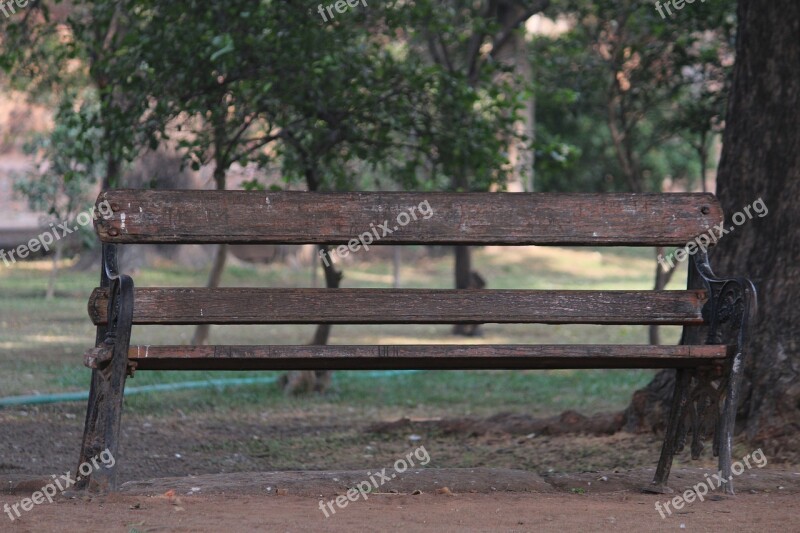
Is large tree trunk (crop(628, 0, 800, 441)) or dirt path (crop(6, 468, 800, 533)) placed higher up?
large tree trunk (crop(628, 0, 800, 441))

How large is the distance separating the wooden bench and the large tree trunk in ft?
3.28

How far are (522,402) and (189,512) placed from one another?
5214mm

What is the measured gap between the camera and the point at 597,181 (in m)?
27.5

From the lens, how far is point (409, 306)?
4.34 metres

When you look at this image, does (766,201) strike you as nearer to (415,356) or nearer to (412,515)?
(415,356)

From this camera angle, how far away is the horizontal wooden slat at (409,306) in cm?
423

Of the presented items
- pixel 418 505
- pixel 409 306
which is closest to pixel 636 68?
pixel 409 306

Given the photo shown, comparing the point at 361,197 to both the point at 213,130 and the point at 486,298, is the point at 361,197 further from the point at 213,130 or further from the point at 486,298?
the point at 213,130

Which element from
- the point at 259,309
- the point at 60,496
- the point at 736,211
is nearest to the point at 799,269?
the point at 736,211

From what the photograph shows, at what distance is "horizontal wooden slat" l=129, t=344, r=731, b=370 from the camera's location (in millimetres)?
3895

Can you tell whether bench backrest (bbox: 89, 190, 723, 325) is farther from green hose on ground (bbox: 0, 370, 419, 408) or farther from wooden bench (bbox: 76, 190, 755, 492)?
green hose on ground (bbox: 0, 370, 419, 408)

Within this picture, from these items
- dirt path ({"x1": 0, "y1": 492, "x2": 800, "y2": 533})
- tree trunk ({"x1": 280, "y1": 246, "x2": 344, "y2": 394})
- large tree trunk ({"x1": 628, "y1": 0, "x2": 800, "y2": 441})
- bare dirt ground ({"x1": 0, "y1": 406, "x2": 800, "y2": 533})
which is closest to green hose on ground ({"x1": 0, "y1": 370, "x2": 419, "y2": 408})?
bare dirt ground ({"x1": 0, "y1": 406, "x2": 800, "y2": 533})

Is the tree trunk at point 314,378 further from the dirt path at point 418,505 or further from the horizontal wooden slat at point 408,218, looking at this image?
the horizontal wooden slat at point 408,218

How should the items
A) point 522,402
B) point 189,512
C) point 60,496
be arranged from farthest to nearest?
point 522,402, point 60,496, point 189,512
